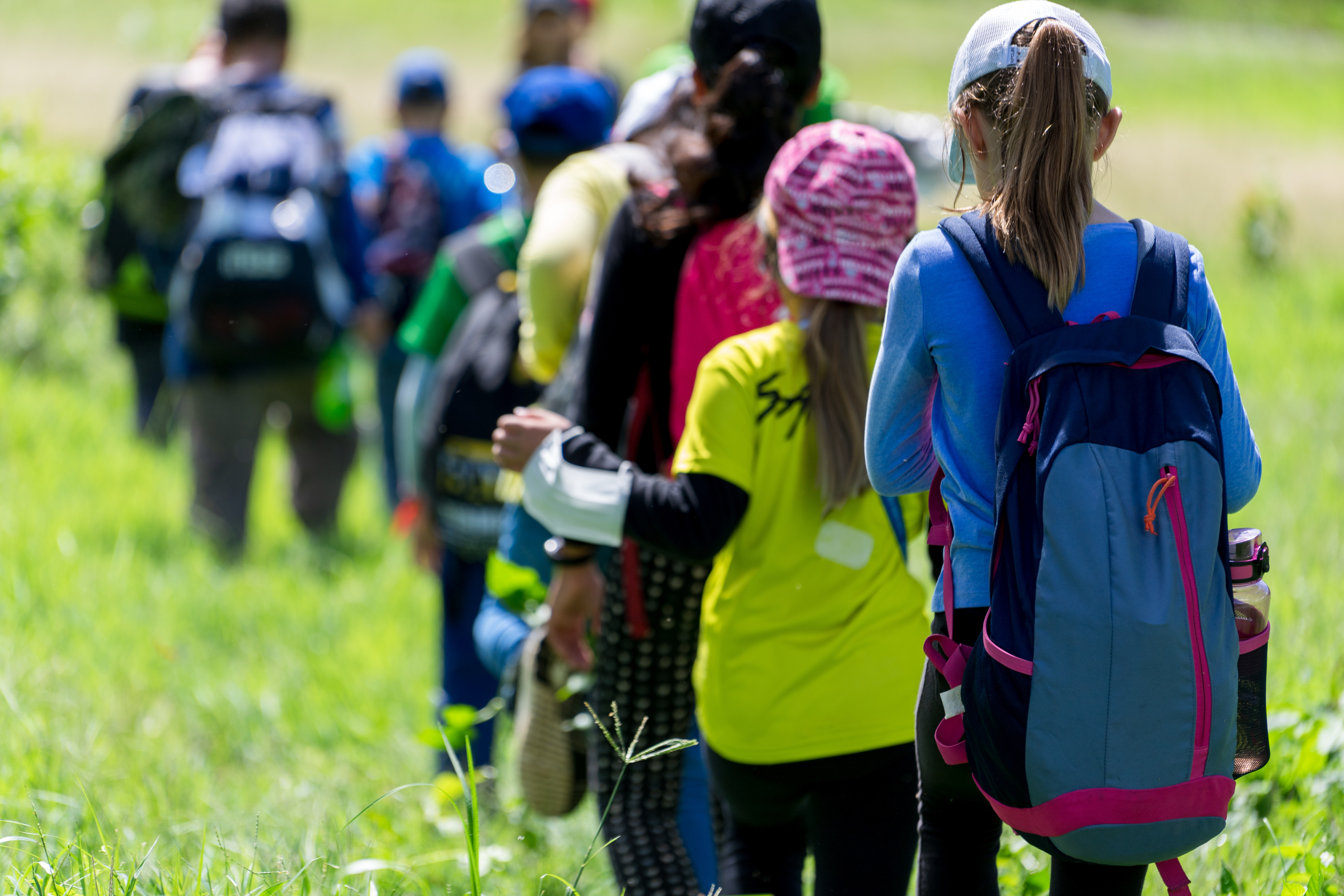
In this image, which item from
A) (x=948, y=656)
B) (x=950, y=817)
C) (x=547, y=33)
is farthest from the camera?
(x=547, y=33)

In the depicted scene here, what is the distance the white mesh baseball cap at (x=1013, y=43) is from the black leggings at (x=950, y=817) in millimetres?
696

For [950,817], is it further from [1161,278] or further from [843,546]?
[1161,278]

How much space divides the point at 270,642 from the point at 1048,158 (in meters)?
3.85

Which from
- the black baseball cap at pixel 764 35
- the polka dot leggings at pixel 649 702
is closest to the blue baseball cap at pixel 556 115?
the black baseball cap at pixel 764 35

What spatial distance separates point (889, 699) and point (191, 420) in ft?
13.2

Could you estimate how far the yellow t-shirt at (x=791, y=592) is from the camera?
2.08 meters

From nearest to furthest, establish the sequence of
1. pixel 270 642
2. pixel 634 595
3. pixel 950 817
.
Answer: pixel 950 817 < pixel 634 595 < pixel 270 642

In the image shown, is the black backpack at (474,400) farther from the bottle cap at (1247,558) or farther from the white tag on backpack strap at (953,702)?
the bottle cap at (1247,558)

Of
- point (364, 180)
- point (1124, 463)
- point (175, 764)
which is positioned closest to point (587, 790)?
point (175, 764)

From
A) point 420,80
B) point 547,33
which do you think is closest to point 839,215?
point 547,33

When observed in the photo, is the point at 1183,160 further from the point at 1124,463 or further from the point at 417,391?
the point at 1124,463

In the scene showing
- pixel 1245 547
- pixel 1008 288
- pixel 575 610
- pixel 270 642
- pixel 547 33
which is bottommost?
pixel 270 642

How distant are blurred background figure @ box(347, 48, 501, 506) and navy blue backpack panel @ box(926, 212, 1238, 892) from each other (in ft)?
16.0

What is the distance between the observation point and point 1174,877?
162cm
